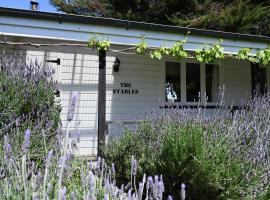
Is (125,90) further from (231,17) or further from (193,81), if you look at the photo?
(231,17)

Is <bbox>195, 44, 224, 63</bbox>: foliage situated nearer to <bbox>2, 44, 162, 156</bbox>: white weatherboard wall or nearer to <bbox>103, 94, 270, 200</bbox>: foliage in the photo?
<bbox>2, 44, 162, 156</bbox>: white weatherboard wall

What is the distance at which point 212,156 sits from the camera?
4.78 metres

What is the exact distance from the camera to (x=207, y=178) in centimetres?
478

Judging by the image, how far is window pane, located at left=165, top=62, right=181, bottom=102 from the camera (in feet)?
38.8

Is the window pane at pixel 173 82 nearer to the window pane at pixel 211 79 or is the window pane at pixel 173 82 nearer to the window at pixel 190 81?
the window at pixel 190 81

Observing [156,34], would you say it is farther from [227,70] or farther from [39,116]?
[227,70]

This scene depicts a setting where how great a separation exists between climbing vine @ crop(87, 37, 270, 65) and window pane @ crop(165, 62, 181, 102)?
2.66 m

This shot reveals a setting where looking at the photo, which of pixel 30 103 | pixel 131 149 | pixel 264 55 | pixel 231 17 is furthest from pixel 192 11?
pixel 30 103

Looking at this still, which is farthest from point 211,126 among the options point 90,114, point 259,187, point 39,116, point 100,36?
point 90,114

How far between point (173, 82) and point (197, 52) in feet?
10.0

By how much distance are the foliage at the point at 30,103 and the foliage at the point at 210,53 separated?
12.1 ft

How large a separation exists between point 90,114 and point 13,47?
8.66ft

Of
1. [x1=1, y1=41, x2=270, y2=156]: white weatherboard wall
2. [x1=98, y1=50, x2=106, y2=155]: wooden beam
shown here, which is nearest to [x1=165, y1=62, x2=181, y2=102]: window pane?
[x1=1, y1=41, x2=270, y2=156]: white weatherboard wall

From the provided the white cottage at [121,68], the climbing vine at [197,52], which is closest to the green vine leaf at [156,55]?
the climbing vine at [197,52]
